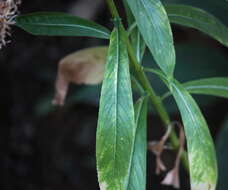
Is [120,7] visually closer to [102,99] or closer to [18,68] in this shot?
[18,68]

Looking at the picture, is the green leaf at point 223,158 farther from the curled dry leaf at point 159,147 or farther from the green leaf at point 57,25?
the green leaf at point 57,25

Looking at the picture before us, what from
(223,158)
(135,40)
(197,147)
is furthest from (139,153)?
(223,158)

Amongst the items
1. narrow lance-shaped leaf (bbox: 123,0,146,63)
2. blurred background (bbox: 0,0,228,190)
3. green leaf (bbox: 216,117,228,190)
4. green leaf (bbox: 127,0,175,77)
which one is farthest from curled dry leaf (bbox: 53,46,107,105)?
blurred background (bbox: 0,0,228,190)

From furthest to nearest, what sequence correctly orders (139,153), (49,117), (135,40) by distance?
(49,117)
(135,40)
(139,153)

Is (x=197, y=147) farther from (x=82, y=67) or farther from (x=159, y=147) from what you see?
(x=82, y=67)

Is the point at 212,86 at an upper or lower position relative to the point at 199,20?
lower

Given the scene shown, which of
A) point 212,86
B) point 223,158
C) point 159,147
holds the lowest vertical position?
point 223,158

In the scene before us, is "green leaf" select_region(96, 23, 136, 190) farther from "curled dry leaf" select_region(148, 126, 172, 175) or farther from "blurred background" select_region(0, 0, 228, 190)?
"blurred background" select_region(0, 0, 228, 190)
